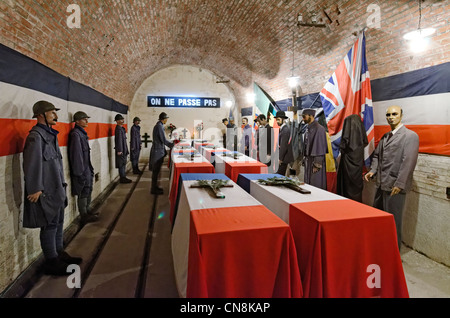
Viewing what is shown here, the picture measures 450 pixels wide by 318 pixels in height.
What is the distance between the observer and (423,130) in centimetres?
316

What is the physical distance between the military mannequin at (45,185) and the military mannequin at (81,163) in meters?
1.04

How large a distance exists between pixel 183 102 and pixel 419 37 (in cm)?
901

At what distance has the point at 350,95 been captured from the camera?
13.4 ft

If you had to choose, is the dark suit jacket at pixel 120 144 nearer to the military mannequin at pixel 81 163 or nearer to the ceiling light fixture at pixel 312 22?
the military mannequin at pixel 81 163

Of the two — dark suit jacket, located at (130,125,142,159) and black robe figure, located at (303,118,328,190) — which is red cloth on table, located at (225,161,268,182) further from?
dark suit jacket, located at (130,125,142,159)

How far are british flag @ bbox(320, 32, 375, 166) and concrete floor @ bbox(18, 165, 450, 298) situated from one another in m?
1.66

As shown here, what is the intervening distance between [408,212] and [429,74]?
5.68ft

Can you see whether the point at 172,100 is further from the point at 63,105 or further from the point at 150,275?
the point at 150,275

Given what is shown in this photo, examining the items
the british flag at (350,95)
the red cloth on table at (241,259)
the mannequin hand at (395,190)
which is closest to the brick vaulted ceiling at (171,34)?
the british flag at (350,95)

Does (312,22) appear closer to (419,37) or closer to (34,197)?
(419,37)

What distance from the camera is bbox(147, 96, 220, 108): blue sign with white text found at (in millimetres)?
10789

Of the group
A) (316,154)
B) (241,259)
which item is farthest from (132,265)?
(316,154)

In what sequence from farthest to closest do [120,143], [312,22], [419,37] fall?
1. [120,143]
2. [312,22]
3. [419,37]
